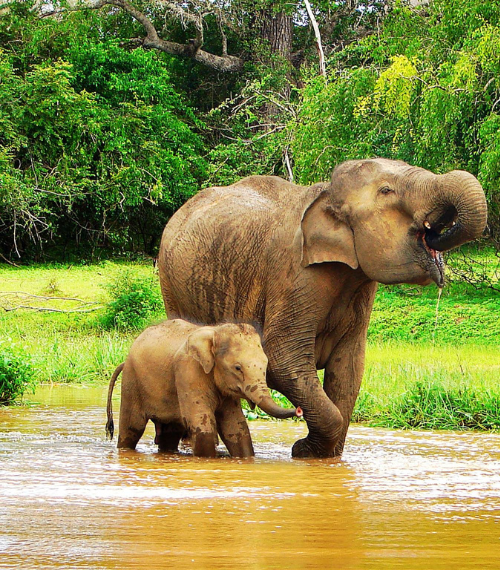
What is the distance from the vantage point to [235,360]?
21.5ft

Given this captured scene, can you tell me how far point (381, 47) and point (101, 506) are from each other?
47.1 ft

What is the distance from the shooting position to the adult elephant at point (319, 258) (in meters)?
6.45

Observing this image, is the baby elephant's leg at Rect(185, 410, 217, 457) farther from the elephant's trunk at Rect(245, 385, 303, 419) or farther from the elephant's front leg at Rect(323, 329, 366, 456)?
the elephant's front leg at Rect(323, 329, 366, 456)

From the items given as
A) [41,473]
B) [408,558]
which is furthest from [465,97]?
[408,558]

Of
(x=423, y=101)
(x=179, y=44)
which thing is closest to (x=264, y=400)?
(x=423, y=101)

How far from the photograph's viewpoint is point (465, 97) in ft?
50.9

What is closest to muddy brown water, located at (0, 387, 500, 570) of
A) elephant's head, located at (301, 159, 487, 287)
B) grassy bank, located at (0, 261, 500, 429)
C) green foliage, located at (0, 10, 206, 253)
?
grassy bank, located at (0, 261, 500, 429)

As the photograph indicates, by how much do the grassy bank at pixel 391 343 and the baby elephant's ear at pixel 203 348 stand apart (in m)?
2.68

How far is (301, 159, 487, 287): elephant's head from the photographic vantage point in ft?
20.2

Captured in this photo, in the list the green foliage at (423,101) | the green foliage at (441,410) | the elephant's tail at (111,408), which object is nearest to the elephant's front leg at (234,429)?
the elephant's tail at (111,408)

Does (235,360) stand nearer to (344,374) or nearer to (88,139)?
(344,374)

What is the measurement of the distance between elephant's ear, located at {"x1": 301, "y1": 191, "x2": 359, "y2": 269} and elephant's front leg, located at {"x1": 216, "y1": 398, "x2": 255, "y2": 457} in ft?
3.36

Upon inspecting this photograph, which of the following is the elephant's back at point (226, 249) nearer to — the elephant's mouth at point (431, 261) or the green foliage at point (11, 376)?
the elephant's mouth at point (431, 261)

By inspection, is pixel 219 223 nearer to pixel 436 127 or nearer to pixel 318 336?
pixel 318 336
